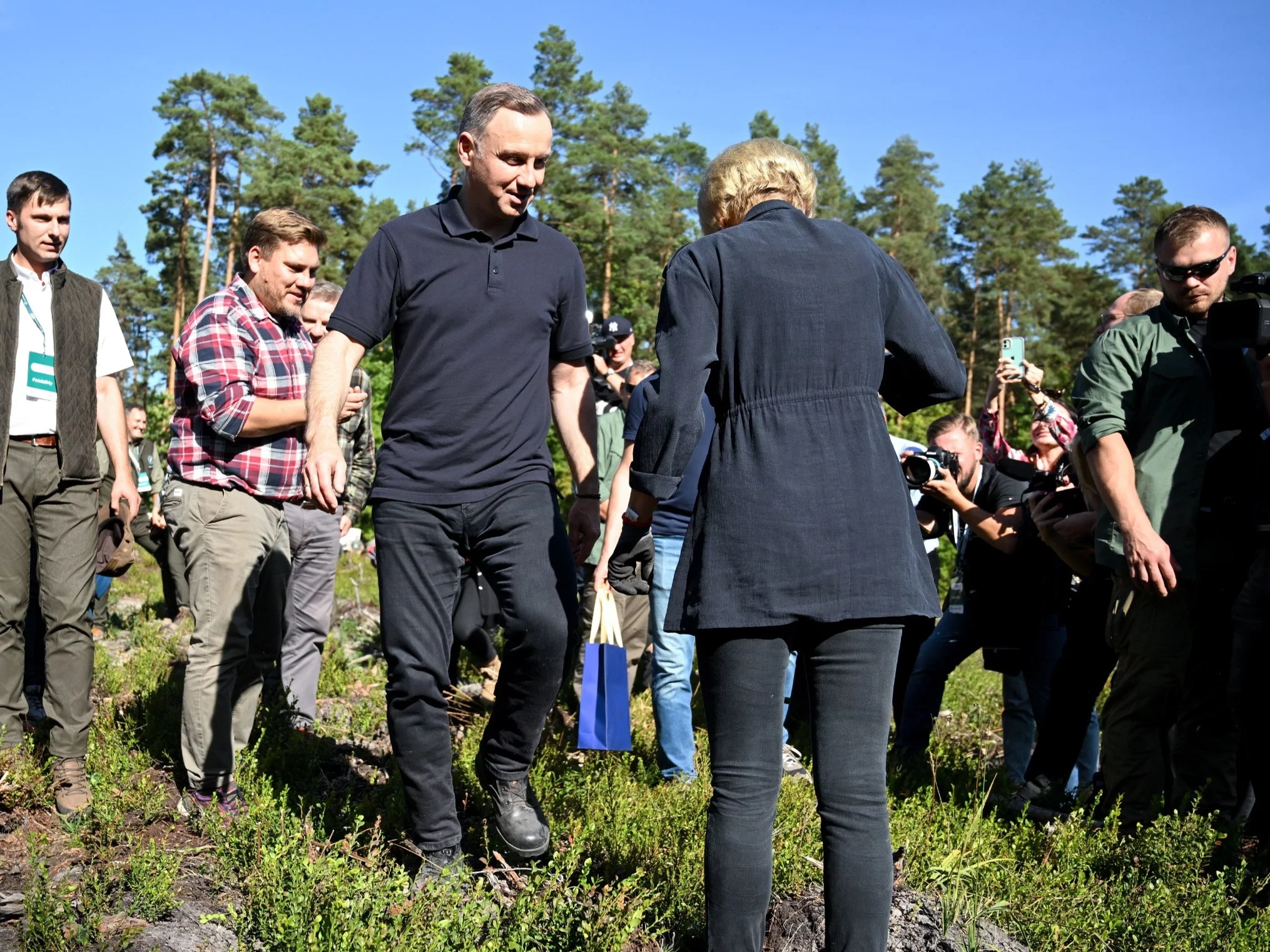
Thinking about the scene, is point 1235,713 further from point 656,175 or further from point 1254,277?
point 656,175

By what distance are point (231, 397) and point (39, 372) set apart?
3.23ft

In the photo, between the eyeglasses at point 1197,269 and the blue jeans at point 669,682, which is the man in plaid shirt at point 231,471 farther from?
the eyeglasses at point 1197,269

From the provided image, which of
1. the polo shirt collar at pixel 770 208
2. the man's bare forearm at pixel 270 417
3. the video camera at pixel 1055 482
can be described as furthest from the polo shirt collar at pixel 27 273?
the video camera at pixel 1055 482

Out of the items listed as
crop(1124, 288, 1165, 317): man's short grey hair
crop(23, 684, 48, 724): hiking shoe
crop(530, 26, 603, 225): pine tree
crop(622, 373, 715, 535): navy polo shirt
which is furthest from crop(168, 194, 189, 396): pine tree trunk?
crop(1124, 288, 1165, 317): man's short grey hair

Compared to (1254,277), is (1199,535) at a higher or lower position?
lower

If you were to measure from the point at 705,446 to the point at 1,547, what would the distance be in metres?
2.97

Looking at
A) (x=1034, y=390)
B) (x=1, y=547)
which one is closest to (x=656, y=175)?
(x=1034, y=390)

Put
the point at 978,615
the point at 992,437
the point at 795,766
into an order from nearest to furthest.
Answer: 1. the point at 795,766
2. the point at 978,615
3. the point at 992,437

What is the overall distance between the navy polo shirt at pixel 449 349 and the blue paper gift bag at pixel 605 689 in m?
0.60

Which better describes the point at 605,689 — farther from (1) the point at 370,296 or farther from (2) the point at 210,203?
(2) the point at 210,203

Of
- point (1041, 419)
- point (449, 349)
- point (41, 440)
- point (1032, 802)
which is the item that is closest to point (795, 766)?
point (1032, 802)

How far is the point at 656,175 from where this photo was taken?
35.2 m

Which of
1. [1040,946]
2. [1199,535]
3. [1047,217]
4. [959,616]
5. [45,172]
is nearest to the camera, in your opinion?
[1040,946]

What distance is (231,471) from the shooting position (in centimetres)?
439
